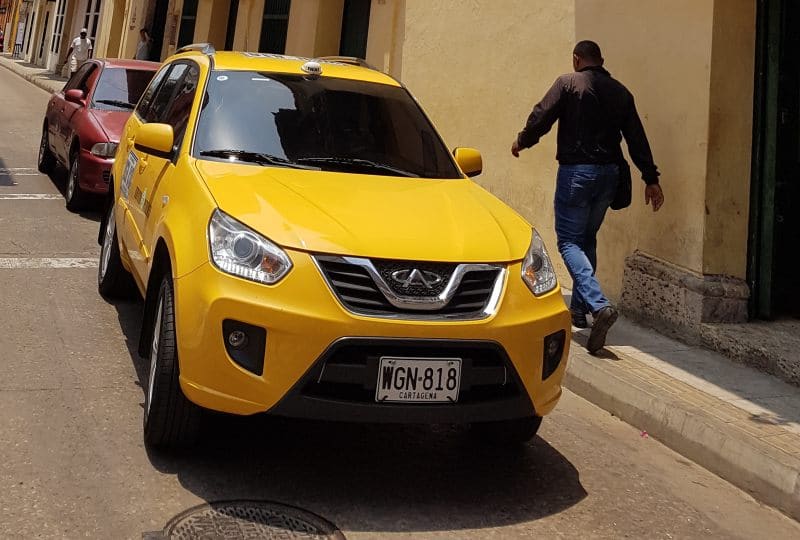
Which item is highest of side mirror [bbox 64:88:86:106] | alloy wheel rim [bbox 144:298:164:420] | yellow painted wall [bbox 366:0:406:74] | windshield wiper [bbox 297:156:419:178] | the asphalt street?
yellow painted wall [bbox 366:0:406:74]

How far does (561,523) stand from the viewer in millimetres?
3766

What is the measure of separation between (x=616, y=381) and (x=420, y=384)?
7.61ft

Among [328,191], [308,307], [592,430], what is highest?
[328,191]

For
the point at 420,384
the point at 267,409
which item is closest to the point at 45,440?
the point at 267,409

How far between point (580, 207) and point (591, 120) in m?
0.59

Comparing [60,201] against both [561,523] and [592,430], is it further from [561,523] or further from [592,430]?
[561,523]

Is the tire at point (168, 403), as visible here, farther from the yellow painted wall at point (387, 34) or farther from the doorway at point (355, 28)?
the doorway at point (355, 28)

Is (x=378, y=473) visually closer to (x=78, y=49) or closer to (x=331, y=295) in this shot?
(x=331, y=295)

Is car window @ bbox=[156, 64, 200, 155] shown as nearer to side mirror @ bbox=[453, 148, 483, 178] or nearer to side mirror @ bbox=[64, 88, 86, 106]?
side mirror @ bbox=[453, 148, 483, 178]

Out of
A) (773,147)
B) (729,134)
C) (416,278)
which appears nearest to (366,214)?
(416,278)

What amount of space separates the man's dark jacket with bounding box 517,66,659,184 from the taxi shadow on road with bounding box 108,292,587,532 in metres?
2.44

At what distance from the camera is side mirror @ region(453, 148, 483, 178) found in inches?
207

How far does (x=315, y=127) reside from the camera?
484 centimetres

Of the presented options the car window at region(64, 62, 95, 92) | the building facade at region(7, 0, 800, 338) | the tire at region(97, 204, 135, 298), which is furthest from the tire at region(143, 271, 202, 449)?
the car window at region(64, 62, 95, 92)
